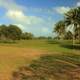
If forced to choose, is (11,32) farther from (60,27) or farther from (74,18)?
(74,18)

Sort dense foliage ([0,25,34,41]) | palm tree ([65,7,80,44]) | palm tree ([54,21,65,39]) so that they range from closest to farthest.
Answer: palm tree ([65,7,80,44]) → palm tree ([54,21,65,39]) → dense foliage ([0,25,34,41])

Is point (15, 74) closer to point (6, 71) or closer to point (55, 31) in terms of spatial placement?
point (6, 71)

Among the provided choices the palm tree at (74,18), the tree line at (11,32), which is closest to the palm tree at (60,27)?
the palm tree at (74,18)

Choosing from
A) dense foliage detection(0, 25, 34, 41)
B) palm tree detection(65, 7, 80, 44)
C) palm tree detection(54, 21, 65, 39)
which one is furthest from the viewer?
dense foliage detection(0, 25, 34, 41)

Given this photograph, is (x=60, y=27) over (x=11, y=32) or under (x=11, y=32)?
over

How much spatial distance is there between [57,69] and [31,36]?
9124 cm

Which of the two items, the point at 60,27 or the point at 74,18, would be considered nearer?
the point at 74,18

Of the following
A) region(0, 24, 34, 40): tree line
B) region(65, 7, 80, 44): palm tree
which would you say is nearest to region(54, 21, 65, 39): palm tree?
region(65, 7, 80, 44): palm tree

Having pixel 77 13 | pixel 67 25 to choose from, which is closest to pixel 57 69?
pixel 77 13

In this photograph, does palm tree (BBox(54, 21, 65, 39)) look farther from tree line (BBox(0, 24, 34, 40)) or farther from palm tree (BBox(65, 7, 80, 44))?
tree line (BBox(0, 24, 34, 40))

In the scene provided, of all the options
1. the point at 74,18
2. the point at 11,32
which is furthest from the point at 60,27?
the point at 11,32

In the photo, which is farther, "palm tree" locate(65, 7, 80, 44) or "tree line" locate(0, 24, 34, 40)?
"tree line" locate(0, 24, 34, 40)

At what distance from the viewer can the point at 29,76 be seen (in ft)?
45.1

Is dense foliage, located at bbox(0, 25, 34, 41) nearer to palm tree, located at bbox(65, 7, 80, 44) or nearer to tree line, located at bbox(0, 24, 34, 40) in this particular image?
tree line, located at bbox(0, 24, 34, 40)
